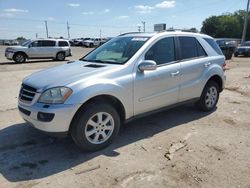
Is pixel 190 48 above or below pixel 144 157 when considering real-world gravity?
above

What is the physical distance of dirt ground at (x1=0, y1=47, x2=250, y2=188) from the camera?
10.7 feet

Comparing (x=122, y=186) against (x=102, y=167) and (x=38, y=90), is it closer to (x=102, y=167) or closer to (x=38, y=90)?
(x=102, y=167)

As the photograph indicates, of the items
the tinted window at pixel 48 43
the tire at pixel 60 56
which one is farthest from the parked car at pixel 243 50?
the tinted window at pixel 48 43

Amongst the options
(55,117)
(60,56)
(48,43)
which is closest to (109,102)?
(55,117)

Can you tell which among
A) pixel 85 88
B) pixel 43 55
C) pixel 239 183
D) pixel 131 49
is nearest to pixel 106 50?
pixel 131 49

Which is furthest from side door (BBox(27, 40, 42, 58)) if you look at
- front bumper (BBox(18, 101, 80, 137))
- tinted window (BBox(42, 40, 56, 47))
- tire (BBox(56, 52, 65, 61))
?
front bumper (BBox(18, 101, 80, 137))

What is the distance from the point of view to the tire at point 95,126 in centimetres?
373

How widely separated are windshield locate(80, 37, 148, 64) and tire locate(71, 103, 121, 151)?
0.91m

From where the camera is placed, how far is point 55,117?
3.53 m

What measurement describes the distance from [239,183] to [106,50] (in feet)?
10.4

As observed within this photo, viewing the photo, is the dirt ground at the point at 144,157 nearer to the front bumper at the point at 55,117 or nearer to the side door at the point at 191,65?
the front bumper at the point at 55,117

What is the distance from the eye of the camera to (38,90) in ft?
12.2

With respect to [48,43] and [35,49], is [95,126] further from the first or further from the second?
[48,43]

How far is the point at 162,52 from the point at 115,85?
4.31 ft
